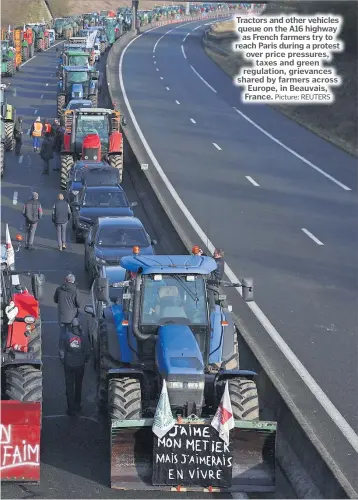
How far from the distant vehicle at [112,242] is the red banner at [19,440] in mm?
10135

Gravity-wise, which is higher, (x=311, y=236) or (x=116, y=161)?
(x=116, y=161)

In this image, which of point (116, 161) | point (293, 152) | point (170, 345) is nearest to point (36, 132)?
point (116, 161)

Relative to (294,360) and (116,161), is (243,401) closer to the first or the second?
(294,360)

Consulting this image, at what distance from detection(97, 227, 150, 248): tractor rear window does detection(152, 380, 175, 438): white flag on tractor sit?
11349 millimetres

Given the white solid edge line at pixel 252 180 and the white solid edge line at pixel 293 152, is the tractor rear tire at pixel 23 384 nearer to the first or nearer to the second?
the white solid edge line at pixel 252 180

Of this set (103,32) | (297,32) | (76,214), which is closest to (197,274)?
(297,32)

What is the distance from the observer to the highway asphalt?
1282 cm

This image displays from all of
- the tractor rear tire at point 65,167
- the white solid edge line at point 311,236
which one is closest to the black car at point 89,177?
the tractor rear tire at point 65,167

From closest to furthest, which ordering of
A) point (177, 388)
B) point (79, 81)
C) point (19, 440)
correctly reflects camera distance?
point (19, 440) → point (177, 388) → point (79, 81)

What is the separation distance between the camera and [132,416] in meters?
13.0

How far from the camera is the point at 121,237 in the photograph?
2386 centimetres

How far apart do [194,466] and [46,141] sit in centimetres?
2477

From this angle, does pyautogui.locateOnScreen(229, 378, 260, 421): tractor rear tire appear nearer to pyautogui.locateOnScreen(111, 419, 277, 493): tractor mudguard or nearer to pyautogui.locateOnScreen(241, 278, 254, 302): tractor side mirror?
pyautogui.locateOnScreen(111, 419, 277, 493): tractor mudguard

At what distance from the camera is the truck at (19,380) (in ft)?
40.1
